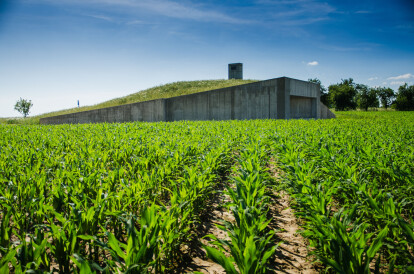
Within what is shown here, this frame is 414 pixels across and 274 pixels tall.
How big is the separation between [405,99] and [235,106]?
68.6 m

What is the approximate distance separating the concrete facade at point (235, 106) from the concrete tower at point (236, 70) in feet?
72.8

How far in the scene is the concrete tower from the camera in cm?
4747

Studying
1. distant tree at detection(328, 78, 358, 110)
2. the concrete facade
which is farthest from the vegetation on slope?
distant tree at detection(328, 78, 358, 110)

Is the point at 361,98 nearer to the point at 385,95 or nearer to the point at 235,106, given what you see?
the point at 385,95

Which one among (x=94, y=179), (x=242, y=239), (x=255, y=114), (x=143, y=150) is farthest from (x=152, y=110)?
(x=242, y=239)

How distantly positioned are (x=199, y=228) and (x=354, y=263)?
200 cm

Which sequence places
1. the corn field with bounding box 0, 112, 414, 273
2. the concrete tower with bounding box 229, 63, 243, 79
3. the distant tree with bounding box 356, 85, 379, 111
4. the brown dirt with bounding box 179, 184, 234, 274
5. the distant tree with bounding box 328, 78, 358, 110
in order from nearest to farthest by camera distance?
the corn field with bounding box 0, 112, 414, 273, the brown dirt with bounding box 179, 184, 234, 274, the concrete tower with bounding box 229, 63, 243, 79, the distant tree with bounding box 328, 78, 358, 110, the distant tree with bounding box 356, 85, 379, 111

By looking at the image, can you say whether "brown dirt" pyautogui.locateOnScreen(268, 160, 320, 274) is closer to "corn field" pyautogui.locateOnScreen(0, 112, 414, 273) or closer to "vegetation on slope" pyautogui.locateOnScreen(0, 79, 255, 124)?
"corn field" pyautogui.locateOnScreen(0, 112, 414, 273)

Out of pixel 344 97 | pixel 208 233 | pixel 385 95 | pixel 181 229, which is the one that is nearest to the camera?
pixel 181 229

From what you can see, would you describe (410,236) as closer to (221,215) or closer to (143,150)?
(221,215)

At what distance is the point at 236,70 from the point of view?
47531 millimetres

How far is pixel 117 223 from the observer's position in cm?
272

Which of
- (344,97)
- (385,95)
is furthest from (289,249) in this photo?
(385,95)

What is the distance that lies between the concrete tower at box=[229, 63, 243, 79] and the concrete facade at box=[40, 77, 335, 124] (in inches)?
874
